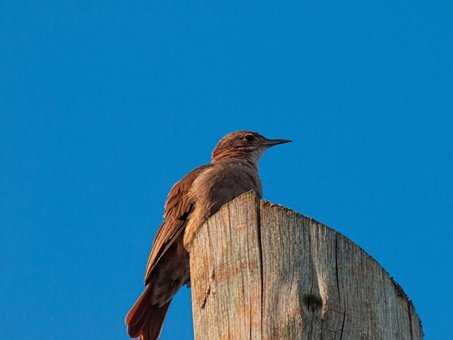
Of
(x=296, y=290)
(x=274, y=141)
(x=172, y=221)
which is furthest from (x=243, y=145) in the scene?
(x=296, y=290)

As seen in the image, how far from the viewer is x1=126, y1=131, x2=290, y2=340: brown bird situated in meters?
6.24

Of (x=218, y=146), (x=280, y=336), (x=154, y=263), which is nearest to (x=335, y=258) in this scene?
(x=280, y=336)

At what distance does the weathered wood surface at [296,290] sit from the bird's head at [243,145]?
464 cm

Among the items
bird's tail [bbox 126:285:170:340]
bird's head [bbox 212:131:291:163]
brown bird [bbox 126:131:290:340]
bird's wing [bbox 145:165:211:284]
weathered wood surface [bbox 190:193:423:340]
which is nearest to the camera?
weathered wood surface [bbox 190:193:423:340]

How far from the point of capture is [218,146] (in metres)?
8.35

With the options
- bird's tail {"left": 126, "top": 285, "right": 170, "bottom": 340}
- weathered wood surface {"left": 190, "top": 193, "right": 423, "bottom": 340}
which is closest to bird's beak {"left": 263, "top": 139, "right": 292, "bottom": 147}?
bird's tail {"left": 126, "top": 285, "right": 170, "bottom": 340}

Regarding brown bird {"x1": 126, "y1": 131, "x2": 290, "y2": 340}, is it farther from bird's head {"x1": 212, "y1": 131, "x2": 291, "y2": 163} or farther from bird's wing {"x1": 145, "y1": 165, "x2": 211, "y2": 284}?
bird's head {"x1": 212, "y1": 131, "x2": 291, "y2": 163}

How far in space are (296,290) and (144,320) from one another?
3.01 metres

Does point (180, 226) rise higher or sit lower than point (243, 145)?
lower

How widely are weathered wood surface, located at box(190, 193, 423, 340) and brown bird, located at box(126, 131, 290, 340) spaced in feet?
9.19

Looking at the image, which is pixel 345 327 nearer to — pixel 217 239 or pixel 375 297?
pixel 375 297

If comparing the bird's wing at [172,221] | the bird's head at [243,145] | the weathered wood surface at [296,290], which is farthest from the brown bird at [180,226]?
the weathered wood surface at [296,290]

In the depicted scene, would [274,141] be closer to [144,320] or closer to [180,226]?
[180,226]

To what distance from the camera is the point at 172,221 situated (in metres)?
6.68
